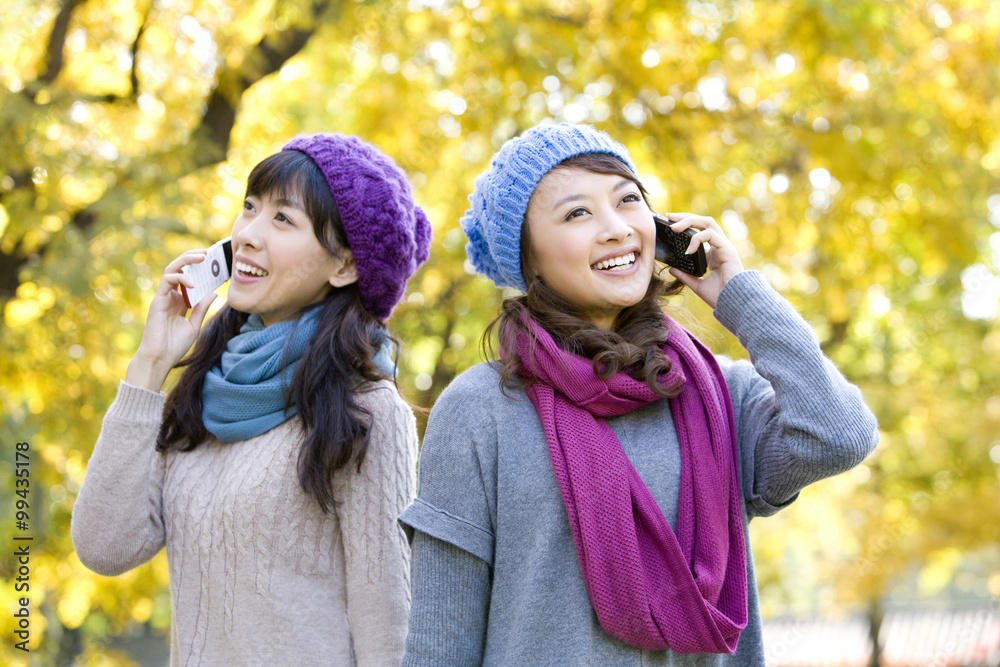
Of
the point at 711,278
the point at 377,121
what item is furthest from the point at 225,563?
the point at 377,121

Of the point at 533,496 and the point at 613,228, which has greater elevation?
the point at 613,228

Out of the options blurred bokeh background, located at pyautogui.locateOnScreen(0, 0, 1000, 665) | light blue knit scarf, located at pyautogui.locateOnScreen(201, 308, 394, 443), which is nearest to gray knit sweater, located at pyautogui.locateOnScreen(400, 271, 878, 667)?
light blue knit scarf, located at pyautogui.locateOnScreen(201, 308, 394, 443)

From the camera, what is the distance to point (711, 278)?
6.32ft

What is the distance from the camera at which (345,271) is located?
217 cm

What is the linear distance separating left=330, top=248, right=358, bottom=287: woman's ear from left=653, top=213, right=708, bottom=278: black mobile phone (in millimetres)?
719

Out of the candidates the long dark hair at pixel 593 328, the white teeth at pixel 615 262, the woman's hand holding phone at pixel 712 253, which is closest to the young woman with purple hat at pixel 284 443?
the long dark hair at pixel 593 328

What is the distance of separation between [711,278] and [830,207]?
3.75 metres

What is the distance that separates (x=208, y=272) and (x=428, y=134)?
3.15 meters

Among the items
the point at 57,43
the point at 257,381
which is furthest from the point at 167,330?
the point at 57,43

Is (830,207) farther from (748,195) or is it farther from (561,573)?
(561,573)

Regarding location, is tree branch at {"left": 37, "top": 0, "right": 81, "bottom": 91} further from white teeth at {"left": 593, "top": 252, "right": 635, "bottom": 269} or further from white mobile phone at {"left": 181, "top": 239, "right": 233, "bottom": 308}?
white teeth at {"left": 593, "top": 252, "right": 635, "bottom": 269}

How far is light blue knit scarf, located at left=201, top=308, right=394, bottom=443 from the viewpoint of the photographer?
2043 mm

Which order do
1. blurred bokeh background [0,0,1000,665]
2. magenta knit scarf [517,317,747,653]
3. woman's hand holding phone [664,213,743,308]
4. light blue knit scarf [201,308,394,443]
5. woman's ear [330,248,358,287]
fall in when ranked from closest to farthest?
magenta knit scarf [517,317,747,653]
woman's hand holding phone [664,213,743,308]
light blue knit scarf [201,308,394,443]
woman's ear [330,248,358,287]
blurred bokeh background [0,0,1000,665]

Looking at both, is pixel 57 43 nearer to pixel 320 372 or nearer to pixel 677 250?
pixel 320 372
